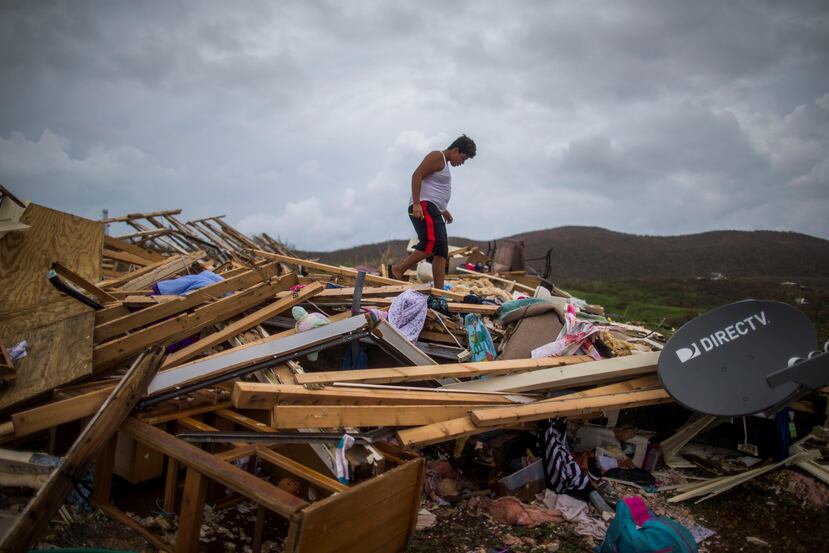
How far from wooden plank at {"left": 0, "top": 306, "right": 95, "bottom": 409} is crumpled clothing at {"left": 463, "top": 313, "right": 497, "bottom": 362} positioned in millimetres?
2965

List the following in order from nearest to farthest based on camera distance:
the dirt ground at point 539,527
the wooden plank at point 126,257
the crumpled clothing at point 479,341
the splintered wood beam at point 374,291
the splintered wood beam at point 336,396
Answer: the dirt ground at point 539,527, the splintered wood beam at point 336,396, the crumpled clothing at point 479,341, the splintered wood beam at point 374,291, the wooden plank at point 126,257

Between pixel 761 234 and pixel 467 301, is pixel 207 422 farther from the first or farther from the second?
pixel 761 234

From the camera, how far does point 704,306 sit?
12516 mm

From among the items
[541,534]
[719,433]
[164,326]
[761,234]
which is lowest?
[541,534]

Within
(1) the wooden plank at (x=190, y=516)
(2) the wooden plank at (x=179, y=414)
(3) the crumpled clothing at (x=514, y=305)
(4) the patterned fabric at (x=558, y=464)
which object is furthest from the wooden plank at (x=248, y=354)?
(4) the patterned fabric at (x=558, y=464)

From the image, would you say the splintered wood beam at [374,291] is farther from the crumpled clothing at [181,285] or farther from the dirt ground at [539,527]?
the dirt ground at [539,527]

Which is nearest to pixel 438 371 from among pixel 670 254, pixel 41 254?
pixel 41 254

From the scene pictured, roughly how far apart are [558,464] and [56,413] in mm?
3229

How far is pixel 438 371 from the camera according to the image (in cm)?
391

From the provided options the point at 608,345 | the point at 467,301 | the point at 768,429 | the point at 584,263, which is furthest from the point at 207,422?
the point at 584,263

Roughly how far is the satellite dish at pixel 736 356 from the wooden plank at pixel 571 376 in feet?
1.03

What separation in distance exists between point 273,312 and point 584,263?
18.7 m

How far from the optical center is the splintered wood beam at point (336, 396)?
2.95 metres

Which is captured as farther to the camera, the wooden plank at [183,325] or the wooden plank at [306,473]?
the wooden plank at [183,325]
